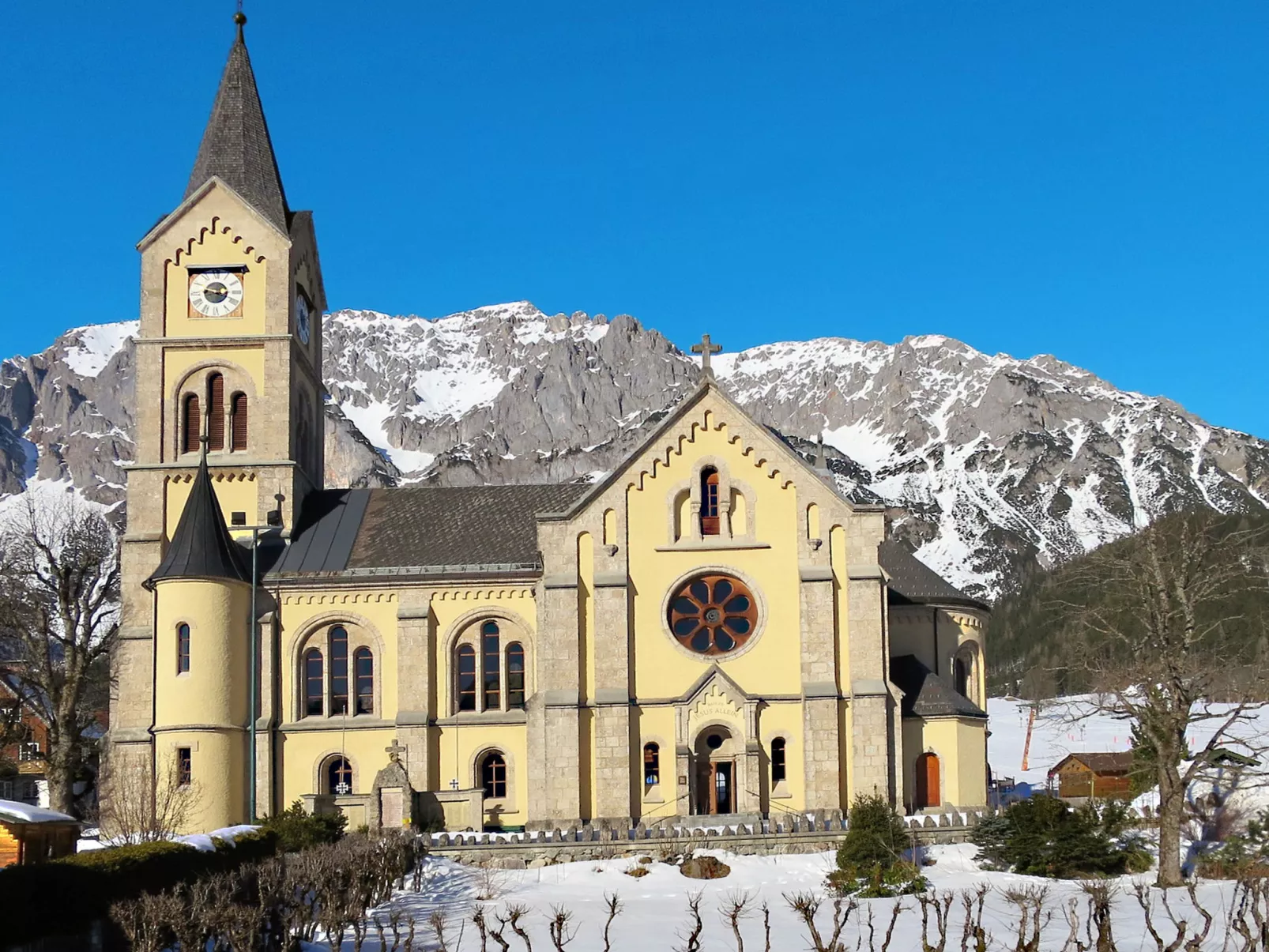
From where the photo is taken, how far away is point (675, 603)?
5744 cm

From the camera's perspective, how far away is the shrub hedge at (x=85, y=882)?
28.9 metres

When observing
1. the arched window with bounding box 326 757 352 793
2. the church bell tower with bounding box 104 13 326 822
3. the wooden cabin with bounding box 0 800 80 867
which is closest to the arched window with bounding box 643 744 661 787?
the arched window with bounding box 326 757 352 793

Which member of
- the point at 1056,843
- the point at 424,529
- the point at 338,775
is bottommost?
the point at 1056,843

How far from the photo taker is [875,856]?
47.3m

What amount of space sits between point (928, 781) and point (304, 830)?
21316 mm

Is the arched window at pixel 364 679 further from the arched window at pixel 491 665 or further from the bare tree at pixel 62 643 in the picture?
the bare tree at pixel 62 643

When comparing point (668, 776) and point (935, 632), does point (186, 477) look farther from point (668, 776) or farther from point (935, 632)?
point (935, 632)

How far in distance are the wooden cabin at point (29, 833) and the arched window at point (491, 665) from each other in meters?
24.0

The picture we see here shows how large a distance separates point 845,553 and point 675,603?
5890mm

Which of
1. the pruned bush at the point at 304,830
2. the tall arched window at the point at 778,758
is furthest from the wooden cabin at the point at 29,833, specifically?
the tall arched window at the point at 778,758

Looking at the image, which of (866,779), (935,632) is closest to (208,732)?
(866,779)

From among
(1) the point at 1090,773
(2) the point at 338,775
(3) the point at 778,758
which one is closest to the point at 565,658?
(3) the point at 778,758

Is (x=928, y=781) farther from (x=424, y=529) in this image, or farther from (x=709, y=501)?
(x=424, y=529)

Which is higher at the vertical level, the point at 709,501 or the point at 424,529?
the point at 709,501
